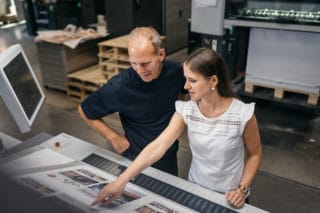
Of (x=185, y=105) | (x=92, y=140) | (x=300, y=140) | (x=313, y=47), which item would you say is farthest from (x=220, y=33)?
(x=185, y=105)

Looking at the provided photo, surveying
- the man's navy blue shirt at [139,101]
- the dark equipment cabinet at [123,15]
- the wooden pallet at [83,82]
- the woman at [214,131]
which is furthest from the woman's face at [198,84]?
the dark equipment cabinet at [123,15]

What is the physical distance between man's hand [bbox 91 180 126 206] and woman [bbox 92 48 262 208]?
0.05m

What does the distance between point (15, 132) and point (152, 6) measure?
3013 mm

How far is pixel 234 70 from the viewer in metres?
4.27

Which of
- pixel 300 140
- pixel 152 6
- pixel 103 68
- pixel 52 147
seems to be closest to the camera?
pixel 52 147

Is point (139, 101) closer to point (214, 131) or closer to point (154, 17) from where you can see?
point (214, 131)

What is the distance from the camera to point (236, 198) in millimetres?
1245

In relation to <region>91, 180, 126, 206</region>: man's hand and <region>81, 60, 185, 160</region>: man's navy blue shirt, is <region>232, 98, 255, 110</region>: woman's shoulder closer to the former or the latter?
<region>81, 60, 185, 160</region>: man's navy blue shirt

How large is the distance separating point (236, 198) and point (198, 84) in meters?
0.49

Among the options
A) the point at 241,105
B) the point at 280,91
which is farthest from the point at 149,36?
the point at 280,91

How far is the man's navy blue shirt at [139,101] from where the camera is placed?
171 cm

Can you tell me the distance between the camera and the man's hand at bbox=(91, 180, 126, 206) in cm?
113

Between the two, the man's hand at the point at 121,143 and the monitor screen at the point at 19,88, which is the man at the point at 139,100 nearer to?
the man's hand at the point at 121,143

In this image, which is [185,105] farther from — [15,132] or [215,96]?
[15,132]
